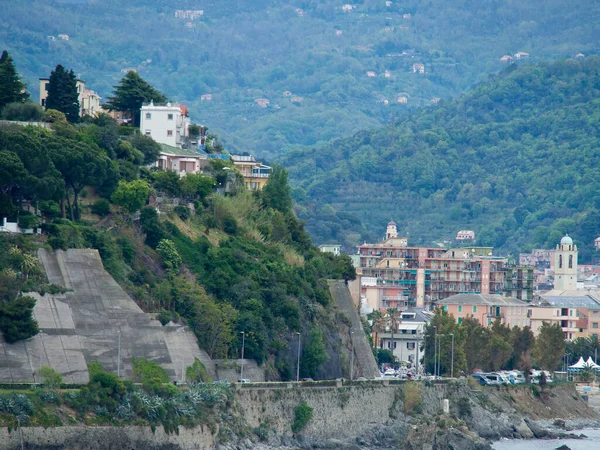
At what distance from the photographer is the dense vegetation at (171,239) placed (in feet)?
259

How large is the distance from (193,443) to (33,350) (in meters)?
8.60

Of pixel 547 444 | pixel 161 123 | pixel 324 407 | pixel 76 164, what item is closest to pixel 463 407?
pixel 547 444

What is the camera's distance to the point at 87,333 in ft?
241

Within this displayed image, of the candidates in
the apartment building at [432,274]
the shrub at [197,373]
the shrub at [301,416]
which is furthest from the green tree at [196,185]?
the apartment building at [432,274]

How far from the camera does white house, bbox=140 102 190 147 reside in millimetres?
109375

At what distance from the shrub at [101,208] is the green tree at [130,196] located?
3.34ft

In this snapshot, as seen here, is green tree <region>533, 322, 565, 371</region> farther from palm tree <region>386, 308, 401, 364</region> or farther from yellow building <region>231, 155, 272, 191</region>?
yellow building <region>231, 155, 272, 191</region>

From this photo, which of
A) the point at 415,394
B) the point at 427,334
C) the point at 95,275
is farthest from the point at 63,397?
the point at 427,334

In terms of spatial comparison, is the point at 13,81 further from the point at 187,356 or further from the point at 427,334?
the point at 427,334

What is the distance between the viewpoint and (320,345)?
89.1m

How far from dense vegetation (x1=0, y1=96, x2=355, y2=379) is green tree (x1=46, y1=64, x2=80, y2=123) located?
2139 mm

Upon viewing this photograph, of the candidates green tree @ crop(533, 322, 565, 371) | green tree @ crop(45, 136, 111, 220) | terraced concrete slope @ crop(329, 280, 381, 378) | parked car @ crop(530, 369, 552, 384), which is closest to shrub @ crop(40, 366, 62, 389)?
green tree @ crop(45, 136, 111, 220)

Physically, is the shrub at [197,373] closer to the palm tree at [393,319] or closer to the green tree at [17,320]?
the green tree at [17,320]

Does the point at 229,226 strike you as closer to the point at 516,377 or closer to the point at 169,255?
the point at 169,255
